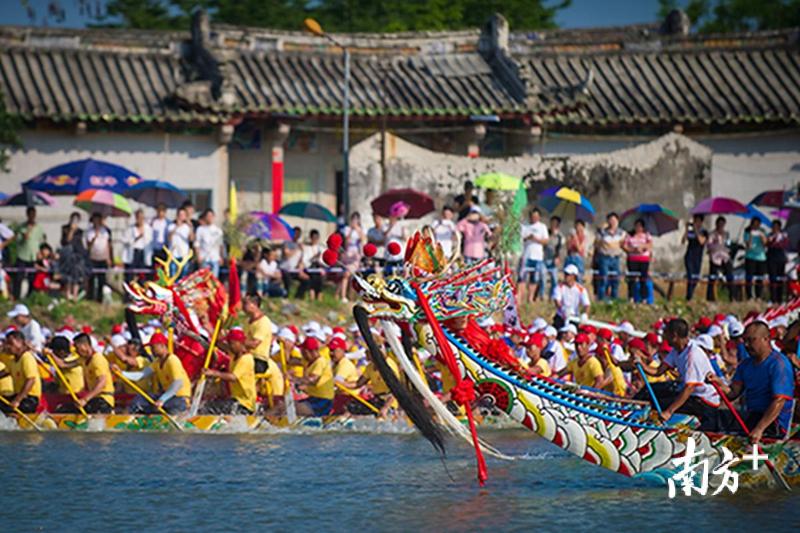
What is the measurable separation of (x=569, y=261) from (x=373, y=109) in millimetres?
5930

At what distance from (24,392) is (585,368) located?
6.06 metres

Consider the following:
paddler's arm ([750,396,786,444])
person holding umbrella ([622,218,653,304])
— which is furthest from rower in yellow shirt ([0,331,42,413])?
person holding umbrella ([622,218,653,304])

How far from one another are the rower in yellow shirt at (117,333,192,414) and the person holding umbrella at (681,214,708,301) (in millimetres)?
8872

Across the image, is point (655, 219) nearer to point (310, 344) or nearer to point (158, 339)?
point (310, 344)

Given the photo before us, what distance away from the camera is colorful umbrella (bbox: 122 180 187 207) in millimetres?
22453

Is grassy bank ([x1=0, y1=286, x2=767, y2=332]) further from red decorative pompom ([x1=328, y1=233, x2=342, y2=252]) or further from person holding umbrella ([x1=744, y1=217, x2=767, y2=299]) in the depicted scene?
red decorative pompom ([x1=328, y1=233, x2=342, y2=252])

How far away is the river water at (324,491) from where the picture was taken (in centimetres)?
1191

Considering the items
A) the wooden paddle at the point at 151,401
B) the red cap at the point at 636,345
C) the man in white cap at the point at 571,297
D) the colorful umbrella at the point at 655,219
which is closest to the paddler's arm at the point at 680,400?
the red cap at the point at 636,345

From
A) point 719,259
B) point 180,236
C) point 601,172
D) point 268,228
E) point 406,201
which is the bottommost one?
point 719,259

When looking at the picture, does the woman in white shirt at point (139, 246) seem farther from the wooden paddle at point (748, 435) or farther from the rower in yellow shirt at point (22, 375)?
the wooden paddle at point (748, 435)

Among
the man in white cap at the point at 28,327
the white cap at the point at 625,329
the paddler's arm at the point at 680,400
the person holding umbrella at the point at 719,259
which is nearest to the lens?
the paddler's arm at the point at 680,400

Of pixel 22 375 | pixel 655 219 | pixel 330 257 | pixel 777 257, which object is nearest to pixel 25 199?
pixel 22 375

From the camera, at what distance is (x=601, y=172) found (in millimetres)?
25109

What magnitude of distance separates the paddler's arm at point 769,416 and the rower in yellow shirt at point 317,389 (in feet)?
19.7
